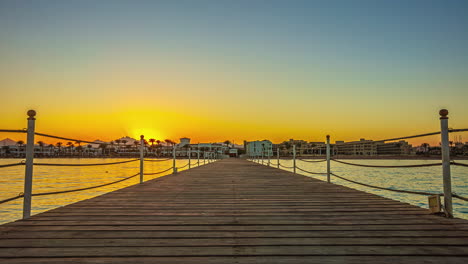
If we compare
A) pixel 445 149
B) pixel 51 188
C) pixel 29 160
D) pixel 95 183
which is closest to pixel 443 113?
pixel 445 149

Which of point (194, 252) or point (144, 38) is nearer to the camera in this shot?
point (194, 252)

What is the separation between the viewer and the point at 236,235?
7.23 feet

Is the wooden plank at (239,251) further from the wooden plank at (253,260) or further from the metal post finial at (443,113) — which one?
the metal post finial at (443,113)

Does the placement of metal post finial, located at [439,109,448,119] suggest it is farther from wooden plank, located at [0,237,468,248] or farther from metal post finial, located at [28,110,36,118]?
metal post finial, located at [28,110,36,118]

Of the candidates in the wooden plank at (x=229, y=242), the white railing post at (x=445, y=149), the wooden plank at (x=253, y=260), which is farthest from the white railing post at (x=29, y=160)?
the white railing post at (x=445, y=149)

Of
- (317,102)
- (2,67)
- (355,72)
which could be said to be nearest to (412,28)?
(355,72)

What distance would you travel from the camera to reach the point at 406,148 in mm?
119375

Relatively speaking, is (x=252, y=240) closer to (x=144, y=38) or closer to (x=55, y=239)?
(x=55, y=239)

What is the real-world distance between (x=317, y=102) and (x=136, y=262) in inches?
1305

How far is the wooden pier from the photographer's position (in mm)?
1731

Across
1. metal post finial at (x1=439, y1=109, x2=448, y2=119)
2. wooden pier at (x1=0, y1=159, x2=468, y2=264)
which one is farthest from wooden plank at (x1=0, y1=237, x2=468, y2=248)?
metal post finial at (x1=439, y1=109, x2=448, y2=119)

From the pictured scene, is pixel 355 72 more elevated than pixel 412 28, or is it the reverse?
pixel 412 28

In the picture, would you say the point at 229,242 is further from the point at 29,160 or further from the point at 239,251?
the point at 29,160

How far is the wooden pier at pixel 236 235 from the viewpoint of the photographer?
173 centimetres
